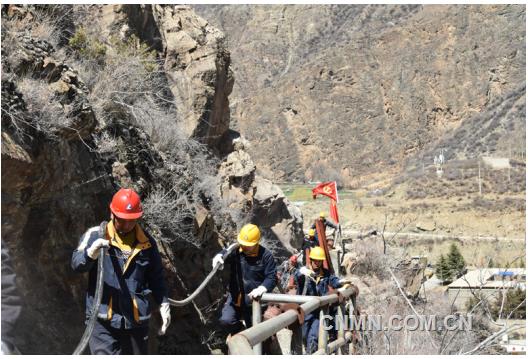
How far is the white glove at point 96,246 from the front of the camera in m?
4.46

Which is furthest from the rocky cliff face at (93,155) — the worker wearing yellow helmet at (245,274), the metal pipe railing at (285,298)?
the metal pipe railing at (285,298)

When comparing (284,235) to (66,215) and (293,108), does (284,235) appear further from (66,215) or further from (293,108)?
(293,108)

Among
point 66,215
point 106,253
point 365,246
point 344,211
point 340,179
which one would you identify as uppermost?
point 106,253

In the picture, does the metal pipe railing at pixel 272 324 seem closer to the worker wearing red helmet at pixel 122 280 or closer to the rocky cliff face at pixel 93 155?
the worker wearing red helmet at pixel 122 280

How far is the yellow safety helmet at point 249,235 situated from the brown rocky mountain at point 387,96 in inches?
2663

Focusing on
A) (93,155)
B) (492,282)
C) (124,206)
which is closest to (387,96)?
(492,282)

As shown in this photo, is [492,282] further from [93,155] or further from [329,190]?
[93,155]

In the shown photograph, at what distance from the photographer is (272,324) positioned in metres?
4.15

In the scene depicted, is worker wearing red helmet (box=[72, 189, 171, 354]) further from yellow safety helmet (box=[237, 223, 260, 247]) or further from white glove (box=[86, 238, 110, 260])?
yellow safety helmet (box=[237, 223, 260, 247])

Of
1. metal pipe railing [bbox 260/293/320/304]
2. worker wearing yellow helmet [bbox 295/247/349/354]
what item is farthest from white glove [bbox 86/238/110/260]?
worker wearing yellow helmet [bbox 295/247/349/354]

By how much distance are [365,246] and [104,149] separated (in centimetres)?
1296

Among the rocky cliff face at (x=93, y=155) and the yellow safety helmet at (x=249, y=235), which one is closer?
the yellow safety helmet at (x=249, y=235)

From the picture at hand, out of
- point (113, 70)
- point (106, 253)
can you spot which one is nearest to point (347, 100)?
point (113, 70)

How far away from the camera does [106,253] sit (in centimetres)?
473
